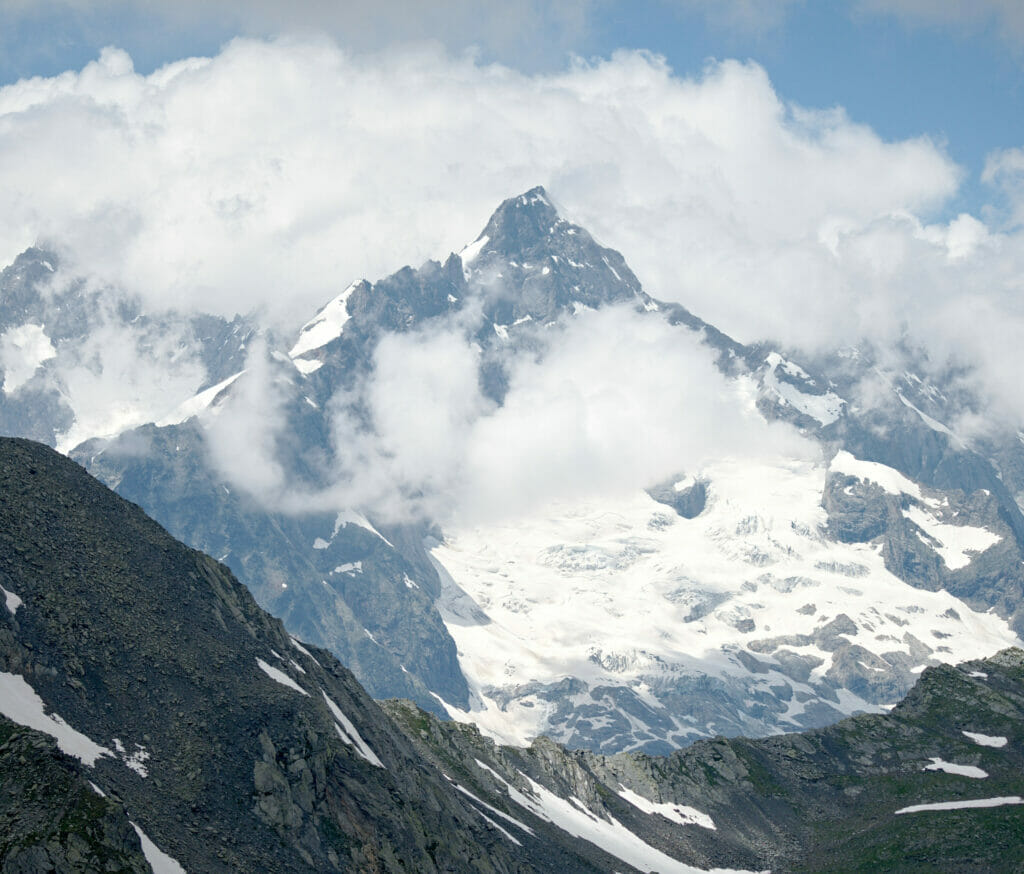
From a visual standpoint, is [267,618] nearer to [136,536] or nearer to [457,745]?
[136,536]

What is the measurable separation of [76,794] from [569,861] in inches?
3837

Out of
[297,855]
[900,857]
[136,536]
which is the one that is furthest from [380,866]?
[900,857]

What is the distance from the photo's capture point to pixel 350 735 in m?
129

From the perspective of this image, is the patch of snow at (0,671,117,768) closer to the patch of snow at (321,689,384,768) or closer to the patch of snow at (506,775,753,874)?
the patch of snow at (321,689,384,768)

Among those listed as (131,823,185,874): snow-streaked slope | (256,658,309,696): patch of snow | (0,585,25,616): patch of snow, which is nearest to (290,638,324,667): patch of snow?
(256,658,309,696): patch of snow

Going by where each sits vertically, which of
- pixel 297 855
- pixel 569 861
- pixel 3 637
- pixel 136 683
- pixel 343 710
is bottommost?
pixel 569 861

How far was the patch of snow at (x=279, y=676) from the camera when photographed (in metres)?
125

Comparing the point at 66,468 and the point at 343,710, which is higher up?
the point at 66,468

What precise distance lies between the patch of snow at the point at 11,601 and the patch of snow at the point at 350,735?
35.4 meters

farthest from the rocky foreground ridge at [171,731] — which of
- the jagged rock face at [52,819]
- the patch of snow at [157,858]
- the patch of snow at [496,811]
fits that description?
the patch of snow at [496,811]

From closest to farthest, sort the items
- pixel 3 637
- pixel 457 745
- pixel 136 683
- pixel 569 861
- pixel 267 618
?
pixel 3 637 < pixel 136 683 < pixel 267 618 < pixel 569 861 < pixel 457 745

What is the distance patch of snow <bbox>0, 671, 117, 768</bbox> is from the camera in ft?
284

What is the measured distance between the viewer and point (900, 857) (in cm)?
18262

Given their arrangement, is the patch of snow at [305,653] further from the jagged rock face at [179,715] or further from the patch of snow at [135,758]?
the patch of snow at [135,758]
